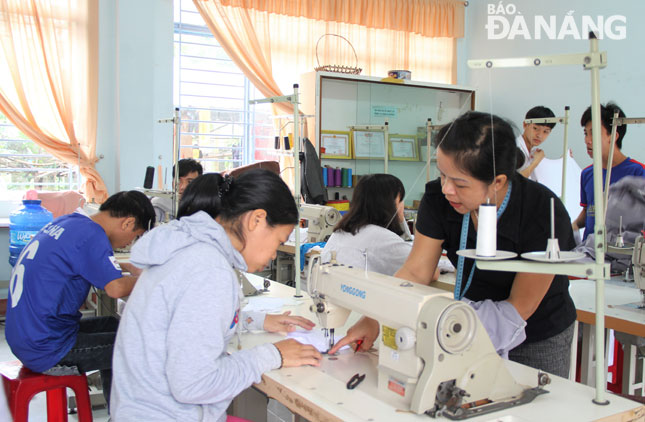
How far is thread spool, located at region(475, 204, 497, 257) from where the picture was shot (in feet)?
3.77

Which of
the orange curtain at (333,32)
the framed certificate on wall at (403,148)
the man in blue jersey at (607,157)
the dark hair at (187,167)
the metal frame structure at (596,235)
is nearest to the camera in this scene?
the metal frame structure at (596,235)

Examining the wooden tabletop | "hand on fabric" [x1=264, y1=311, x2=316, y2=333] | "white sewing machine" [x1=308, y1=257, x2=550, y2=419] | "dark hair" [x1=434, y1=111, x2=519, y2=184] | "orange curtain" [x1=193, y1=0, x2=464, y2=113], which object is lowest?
the wooden tabletop

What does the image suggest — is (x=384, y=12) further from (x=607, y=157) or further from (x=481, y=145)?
A: (x=481, y=145)

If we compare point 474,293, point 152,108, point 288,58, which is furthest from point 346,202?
point 474,293

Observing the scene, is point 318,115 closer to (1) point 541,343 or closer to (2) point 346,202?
(2) point 346,202

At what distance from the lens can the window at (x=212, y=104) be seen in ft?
17.7

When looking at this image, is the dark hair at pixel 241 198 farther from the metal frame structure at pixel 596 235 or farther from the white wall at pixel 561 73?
the white wall at pixel 561 73

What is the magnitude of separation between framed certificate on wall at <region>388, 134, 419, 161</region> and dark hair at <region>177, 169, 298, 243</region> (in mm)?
4753

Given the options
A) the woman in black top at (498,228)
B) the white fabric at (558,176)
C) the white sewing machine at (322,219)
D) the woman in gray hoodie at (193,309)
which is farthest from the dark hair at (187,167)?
the white fabric at (558,176)

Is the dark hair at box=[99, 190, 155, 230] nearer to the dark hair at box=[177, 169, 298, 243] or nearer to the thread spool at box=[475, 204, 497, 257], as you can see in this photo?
the dark hair at box=[177, 169, 298, 243]

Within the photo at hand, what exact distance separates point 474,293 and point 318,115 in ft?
13.5

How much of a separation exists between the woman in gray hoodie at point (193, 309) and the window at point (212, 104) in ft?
14.0

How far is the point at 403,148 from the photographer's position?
6070 mm

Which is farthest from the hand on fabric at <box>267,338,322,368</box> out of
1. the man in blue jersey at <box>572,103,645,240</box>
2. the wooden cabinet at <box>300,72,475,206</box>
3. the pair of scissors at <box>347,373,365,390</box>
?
the wooden cabinet at <box>300,72,475,206</box>
